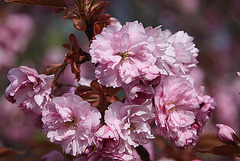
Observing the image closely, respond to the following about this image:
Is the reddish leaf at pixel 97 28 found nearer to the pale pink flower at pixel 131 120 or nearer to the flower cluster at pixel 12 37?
the pale pink flower at pixel 131 120

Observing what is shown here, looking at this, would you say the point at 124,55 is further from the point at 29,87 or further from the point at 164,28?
the point at 164,28

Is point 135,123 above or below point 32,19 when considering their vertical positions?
above

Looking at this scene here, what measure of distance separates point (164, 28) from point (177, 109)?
3.07 metres

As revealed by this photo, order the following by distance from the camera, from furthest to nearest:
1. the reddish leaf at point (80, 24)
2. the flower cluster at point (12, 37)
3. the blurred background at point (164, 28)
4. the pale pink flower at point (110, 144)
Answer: the blurred background at point (164, 28), the flower cluster at point (12, 37), the reddish leaf at point (80, 24), the pale pink flower at point (110, 144)

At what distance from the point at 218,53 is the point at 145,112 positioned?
11.9 ft

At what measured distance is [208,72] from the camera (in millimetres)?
3727

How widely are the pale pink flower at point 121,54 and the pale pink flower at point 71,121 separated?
0.32 feet

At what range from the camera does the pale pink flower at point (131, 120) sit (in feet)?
2.49

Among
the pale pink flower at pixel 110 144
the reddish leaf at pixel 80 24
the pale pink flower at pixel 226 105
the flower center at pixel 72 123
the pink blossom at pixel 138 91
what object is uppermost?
the reddish leaf at pixel 80 24

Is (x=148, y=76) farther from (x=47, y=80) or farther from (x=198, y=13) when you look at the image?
(x=198, y=13)

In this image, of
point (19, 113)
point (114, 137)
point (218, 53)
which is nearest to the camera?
point (114, 137)

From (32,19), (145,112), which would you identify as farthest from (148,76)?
(32,19)

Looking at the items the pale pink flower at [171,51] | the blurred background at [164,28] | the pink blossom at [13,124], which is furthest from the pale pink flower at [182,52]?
the pink blossom at [13,124]

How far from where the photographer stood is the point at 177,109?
84 centimetres
